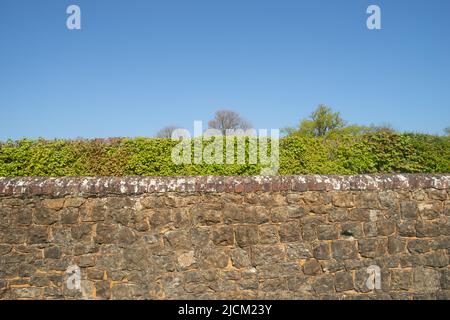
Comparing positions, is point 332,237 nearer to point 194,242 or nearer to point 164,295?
point 194,242

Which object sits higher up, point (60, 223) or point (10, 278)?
point (60, 223)

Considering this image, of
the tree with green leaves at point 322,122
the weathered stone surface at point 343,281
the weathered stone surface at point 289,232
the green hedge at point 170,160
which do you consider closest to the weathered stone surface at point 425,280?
the weathered stone surface at point 343,281

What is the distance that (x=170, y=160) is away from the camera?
990 cm

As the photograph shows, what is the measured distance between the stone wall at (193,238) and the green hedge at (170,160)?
5.07 m

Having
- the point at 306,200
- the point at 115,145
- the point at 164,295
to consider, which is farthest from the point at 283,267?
the point at 115,145

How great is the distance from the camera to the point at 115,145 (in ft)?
32.7

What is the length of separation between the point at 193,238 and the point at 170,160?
5517 mm

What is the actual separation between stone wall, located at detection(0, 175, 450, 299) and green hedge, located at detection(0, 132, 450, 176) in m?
5.07

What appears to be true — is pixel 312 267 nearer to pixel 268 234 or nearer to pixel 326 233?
pixel 326 233

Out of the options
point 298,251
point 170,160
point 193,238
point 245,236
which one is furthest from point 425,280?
point 170,160

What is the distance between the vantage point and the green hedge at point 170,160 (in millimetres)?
9253

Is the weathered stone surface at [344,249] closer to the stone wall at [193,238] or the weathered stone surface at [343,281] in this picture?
the stone wall at [193,238]
